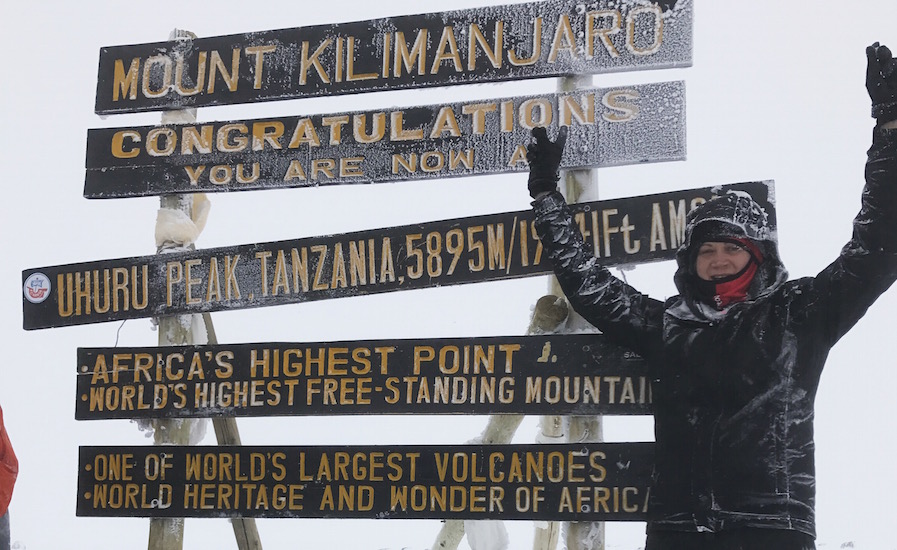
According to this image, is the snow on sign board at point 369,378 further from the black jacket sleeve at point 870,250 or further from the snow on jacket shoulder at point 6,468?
the black jacket sleeve at point 870,250

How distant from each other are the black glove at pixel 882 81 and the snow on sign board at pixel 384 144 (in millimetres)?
1152

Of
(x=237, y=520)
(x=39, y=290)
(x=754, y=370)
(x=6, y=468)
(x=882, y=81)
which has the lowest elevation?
(x=237, y=520)

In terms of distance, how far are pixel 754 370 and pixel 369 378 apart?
5.62ft

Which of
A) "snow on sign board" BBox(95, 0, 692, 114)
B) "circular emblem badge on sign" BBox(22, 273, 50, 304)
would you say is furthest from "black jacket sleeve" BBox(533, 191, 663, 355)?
"circular emblem badge on sign" BBox(22, 273, 50, 304)

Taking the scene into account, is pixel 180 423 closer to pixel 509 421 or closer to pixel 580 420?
pixel 509 421

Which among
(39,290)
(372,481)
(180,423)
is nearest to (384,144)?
(372,481)

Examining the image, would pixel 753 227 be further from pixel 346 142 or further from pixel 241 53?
pixel 241 53

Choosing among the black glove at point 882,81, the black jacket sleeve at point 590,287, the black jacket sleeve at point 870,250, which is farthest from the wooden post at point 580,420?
the black glove at point 882,81

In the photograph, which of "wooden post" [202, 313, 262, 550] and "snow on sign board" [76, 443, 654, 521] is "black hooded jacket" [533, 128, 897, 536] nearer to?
"snow on sign board" [76, 443, 654, 521]

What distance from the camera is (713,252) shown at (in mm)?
4219

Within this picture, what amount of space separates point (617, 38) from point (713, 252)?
126cm

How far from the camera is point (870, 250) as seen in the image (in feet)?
12.5

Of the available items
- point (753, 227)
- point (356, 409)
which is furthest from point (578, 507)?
point (753, 227)

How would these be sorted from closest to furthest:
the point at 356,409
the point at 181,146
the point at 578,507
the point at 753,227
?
the point at 753,227 < the point at 578,507 < the point at 356,409 < the point at 181,146
